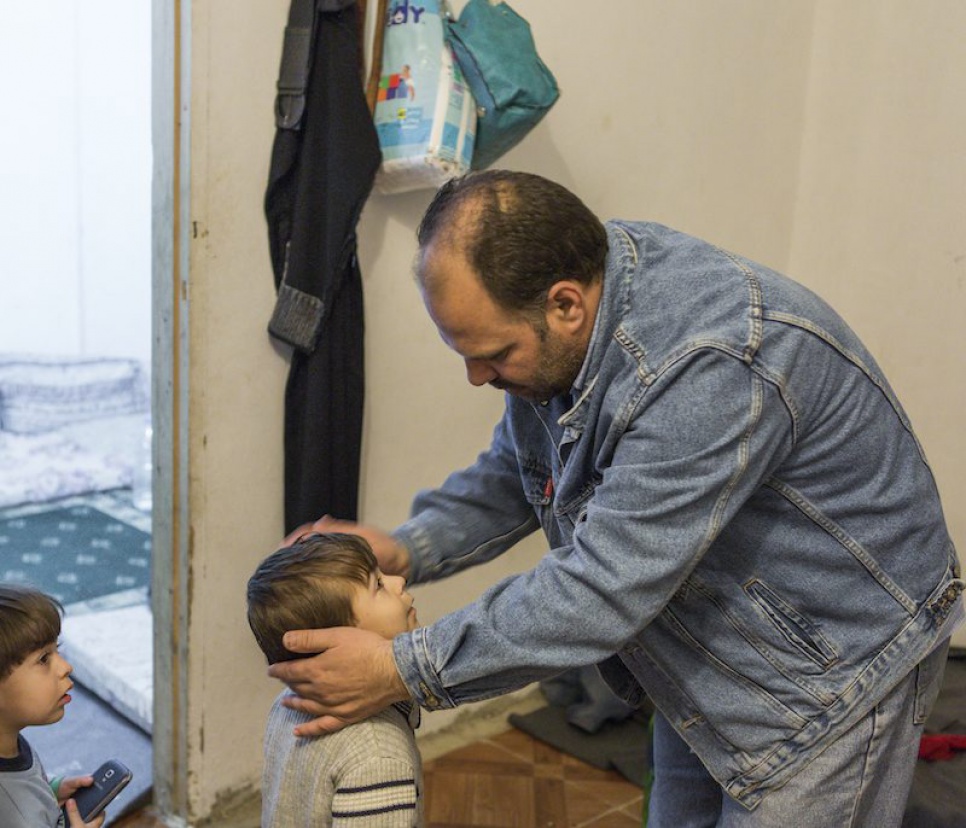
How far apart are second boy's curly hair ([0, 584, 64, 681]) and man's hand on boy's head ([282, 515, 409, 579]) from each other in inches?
14.5

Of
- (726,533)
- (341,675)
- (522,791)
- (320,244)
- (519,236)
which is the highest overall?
(519,236)

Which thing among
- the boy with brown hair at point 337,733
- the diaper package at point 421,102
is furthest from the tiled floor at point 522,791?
the diaper package at point 421,102

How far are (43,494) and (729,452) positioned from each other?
4035 mm

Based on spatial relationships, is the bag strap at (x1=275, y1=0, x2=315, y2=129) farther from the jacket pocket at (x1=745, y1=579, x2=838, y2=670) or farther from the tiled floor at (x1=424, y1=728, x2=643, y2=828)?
the tiled floor at (x1=424, y1=728, x2=643, y2=828)

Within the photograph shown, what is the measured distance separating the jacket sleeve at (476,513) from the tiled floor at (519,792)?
43.2 inches

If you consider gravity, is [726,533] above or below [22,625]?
above

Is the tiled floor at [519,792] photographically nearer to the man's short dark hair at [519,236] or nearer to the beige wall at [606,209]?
the beige wall at [606,209]

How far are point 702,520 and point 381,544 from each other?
20.8 inches

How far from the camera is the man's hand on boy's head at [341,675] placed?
126 centimetres

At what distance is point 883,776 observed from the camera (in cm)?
139

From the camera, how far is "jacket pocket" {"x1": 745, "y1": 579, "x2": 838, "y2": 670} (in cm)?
130

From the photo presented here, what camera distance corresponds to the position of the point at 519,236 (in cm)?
122

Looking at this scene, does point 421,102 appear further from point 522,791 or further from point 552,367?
point 522,791

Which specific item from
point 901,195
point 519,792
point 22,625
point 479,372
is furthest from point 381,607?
point 901,195
